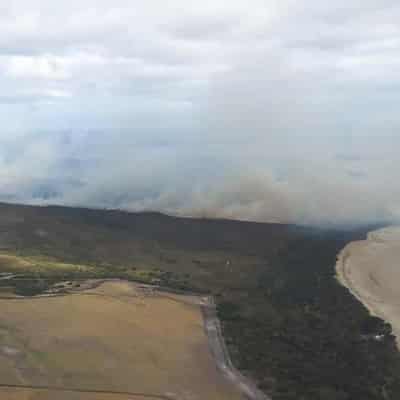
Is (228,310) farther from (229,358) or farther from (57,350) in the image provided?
(57,350)

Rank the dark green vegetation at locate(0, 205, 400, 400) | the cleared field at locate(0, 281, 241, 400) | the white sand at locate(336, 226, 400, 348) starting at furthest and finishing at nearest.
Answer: the white sand at locate(336, 226, 400, 348) < the dark green vegetation at locate(0, 205, 400, 400) < the cleared field at locate(0, 281, 241, 400)

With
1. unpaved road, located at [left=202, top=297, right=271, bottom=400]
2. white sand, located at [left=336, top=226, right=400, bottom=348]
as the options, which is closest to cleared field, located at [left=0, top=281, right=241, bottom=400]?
unpaved road, located at [left=202, top=297, right=271, bottom=400]

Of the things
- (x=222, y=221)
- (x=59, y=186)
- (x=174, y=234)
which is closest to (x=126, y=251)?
(x=174, y=234)

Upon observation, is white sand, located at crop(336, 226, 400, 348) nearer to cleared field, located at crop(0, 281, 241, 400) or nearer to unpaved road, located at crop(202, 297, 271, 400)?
unpaved road, located at crop(202, 297, 271, 400)

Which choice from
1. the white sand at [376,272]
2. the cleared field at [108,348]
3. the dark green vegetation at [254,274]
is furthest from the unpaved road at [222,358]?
the white sand at [376,272]

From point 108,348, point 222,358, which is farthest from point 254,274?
point 108,348

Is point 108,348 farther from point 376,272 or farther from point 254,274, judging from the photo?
point 376,272
